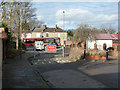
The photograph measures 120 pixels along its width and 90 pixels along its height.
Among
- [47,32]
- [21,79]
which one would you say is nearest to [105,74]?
[21,79]

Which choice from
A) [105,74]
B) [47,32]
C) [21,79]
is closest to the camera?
[21,79]

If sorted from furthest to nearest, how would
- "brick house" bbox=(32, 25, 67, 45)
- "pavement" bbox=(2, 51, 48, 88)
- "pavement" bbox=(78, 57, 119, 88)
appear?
"brick house" bbox=(32, 25, 67, 45) → "pavement" bbox=(78, 57, 119, 88) → "pavement" bbox=(2, 51, 48, 88)

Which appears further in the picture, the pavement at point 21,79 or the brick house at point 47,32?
the brick house at point 47,32

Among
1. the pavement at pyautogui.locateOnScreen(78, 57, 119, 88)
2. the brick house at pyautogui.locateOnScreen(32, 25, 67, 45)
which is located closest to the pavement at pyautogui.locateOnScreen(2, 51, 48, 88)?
the pavement at pyautogui.locateOnScreen(78, 57, 119, 88)

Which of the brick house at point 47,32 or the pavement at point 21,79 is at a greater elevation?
the brick house at point 47,32

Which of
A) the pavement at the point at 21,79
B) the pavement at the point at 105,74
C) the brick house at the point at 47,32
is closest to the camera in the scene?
the pavement at the point at 21,79

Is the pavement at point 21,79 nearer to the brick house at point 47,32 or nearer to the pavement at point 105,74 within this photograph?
the pavement at point 105,74

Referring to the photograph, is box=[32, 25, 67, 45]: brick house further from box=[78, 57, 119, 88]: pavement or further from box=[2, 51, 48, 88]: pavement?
box=[2, 51, 48, 88]: pavement

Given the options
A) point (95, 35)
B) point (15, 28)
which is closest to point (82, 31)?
point (95, 35)

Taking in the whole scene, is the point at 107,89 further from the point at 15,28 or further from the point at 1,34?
the point at 15,28

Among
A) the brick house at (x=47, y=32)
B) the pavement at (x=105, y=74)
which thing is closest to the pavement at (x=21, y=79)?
the pavement at (x=105, y=74)

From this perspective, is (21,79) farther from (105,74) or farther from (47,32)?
(47,32)

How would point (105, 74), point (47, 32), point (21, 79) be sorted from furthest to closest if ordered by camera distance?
point (47, 32) < point (105, 74) < point (21, 79)

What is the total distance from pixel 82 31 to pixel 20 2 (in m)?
15.1
